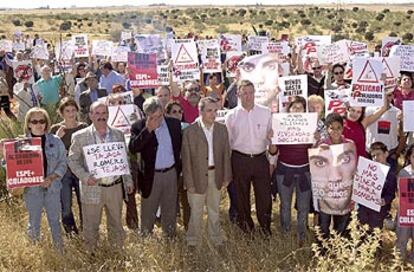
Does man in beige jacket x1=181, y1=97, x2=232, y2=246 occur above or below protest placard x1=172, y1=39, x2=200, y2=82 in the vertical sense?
below

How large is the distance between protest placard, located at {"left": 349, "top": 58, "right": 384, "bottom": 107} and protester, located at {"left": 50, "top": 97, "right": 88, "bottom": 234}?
3.55 metres

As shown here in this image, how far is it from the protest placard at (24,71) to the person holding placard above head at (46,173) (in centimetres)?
718

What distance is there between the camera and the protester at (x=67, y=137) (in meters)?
8.09

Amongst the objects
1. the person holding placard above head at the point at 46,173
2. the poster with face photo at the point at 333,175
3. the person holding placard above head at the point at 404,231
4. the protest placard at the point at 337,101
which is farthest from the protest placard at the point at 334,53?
the person holding placard above head at the point at 46,173

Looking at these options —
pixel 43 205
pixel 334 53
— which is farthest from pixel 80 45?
pixel 43 205

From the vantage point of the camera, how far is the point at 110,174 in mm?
7445

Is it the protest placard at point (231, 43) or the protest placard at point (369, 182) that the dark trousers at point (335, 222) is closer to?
the protest placard at point (369, 182)

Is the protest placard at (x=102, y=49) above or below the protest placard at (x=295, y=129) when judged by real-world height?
above

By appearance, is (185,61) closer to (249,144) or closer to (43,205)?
(249,144)

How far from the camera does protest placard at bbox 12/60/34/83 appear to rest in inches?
585

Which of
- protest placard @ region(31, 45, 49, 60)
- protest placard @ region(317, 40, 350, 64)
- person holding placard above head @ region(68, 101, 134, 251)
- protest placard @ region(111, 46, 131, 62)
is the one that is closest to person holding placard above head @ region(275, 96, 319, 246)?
person holding placard above head @ region(68, 101, 134, 251)

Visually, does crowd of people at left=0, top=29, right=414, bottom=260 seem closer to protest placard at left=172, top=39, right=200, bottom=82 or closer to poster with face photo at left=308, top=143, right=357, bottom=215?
poster with face photo at left=308, top=143, right=357, bottom=215

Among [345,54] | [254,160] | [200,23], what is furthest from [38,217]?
[200,23]

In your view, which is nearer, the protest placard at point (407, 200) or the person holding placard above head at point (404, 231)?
the protest placard at point (407, 200)
